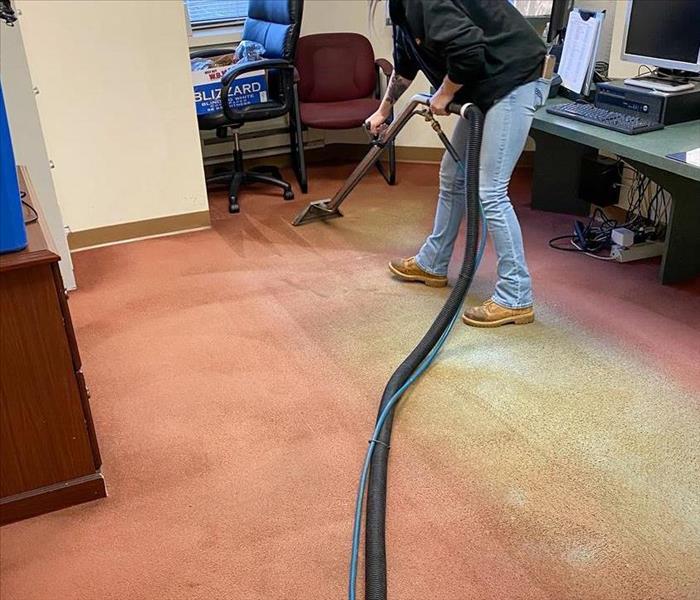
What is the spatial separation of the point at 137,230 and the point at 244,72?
3.19 ft

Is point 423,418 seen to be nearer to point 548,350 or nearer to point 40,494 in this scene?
point 548,350

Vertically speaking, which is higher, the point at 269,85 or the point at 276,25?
the point at 276,25

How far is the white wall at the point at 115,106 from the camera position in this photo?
3.21 meters

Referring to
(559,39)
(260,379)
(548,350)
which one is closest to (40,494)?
(260,379)

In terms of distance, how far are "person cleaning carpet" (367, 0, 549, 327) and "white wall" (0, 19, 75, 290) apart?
1281 mm

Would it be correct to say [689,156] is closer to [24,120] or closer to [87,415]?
[87,415]

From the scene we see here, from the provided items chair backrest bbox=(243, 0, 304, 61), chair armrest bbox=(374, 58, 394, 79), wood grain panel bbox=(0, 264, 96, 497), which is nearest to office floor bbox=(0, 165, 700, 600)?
wood grain panel bbox=(0, 264, 96, 497)

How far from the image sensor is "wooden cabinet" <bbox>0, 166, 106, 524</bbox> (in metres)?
1.74

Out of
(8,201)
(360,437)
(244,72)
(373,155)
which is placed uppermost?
(8,201)

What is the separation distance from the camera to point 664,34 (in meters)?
2.95

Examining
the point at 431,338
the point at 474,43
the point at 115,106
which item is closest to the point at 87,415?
the point at 431,338

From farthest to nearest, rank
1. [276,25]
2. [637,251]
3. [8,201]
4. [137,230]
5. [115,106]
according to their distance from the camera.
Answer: [276,25], [137,230], [115,106], [637,251], [8,201]

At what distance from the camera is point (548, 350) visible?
2.57 m

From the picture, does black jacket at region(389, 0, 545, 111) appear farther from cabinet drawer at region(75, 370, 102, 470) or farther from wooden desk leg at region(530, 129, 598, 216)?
cabinet drawer at region(75, 370, 102, 470)
